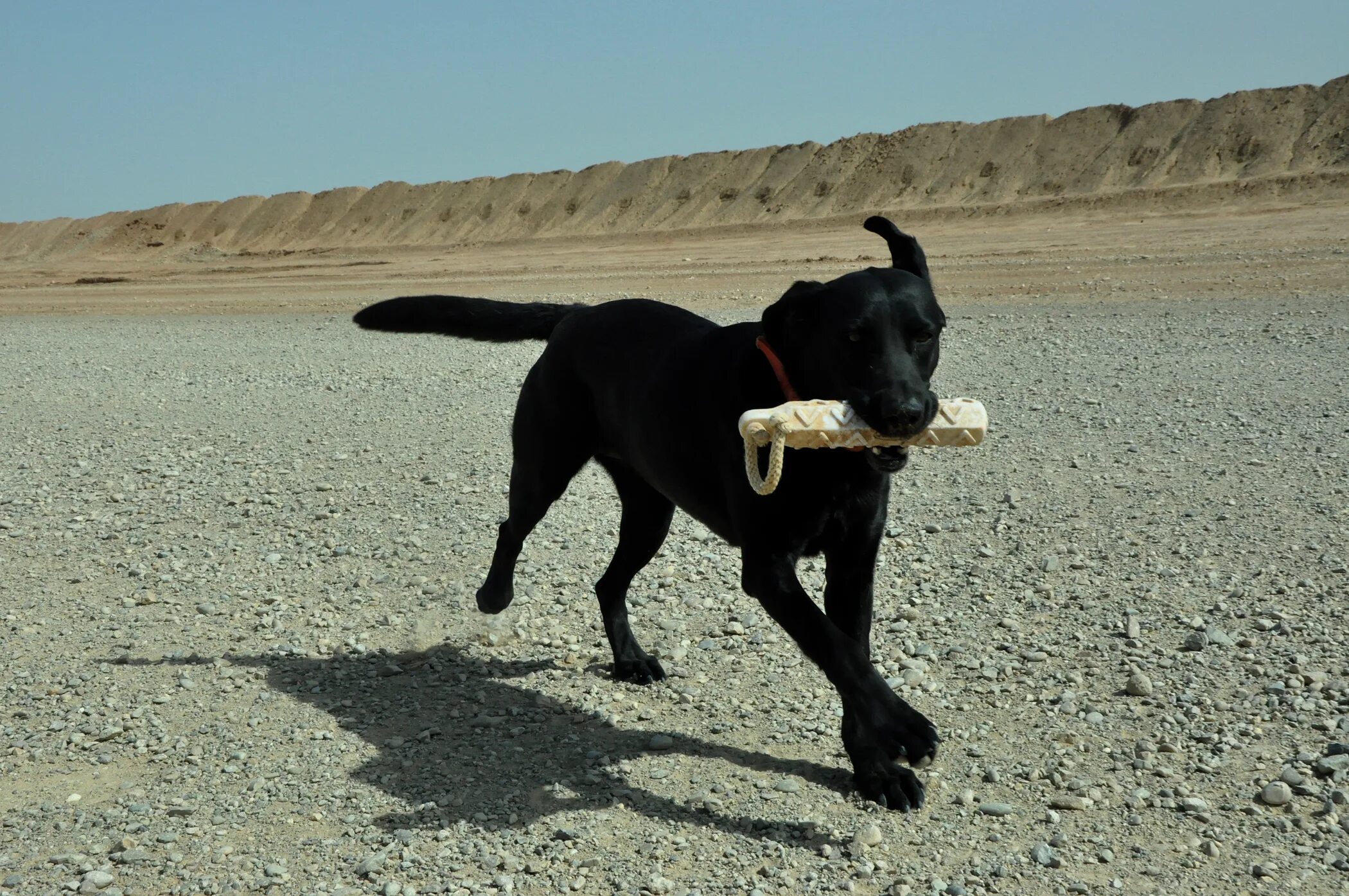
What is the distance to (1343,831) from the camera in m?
3.47

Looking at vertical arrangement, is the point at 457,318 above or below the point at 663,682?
above

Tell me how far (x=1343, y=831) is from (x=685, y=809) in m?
1.88

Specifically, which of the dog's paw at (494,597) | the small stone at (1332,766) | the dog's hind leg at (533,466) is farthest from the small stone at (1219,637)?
the dog's paw at (494,597)

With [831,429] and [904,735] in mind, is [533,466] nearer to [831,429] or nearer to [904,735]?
[831,429]

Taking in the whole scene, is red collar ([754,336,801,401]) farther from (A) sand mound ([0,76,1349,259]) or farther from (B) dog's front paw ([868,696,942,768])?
(A) sand mound ([0,76,1349,259])

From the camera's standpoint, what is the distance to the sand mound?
37438 mm

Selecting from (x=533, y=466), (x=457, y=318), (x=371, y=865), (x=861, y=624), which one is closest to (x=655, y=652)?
(x=533, y=466)

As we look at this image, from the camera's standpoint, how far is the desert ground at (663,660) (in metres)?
3.55

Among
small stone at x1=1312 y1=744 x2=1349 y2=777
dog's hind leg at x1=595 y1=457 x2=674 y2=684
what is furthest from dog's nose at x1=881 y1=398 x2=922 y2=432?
dog's hind leg at x1=595 y1=457 x2=674 y2=684

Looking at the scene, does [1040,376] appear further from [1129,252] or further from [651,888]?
[1129,252]

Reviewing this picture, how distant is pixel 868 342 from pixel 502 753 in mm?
1950

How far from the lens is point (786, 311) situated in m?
3.85

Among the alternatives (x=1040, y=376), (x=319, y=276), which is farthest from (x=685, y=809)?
(x=319, y=276)

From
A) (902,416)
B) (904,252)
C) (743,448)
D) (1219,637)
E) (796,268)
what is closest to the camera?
(902,416)
